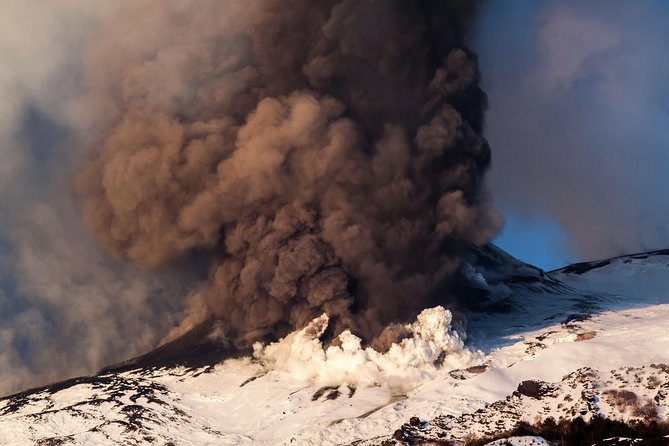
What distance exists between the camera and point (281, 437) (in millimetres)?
44938

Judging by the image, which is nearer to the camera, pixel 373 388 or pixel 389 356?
pixel 373 388

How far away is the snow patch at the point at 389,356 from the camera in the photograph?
49188 mm

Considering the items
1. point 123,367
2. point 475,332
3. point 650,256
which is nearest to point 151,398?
point 123,367

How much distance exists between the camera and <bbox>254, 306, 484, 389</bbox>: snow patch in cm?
4919

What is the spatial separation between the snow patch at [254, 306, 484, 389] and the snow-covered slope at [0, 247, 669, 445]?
2.5 inches

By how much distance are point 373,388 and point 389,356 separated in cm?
210

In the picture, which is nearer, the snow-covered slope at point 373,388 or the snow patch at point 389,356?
the snow-covered slope at point 373,388

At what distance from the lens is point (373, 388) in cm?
4878

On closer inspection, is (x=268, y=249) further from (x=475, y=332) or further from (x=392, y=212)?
(x=475, y=332)

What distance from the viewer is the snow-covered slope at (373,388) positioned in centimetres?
4291

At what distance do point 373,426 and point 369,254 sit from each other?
12.3 metres

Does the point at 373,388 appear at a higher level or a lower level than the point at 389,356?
lower

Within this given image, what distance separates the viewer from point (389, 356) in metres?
49.6

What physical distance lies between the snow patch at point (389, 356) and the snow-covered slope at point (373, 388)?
0.06m
